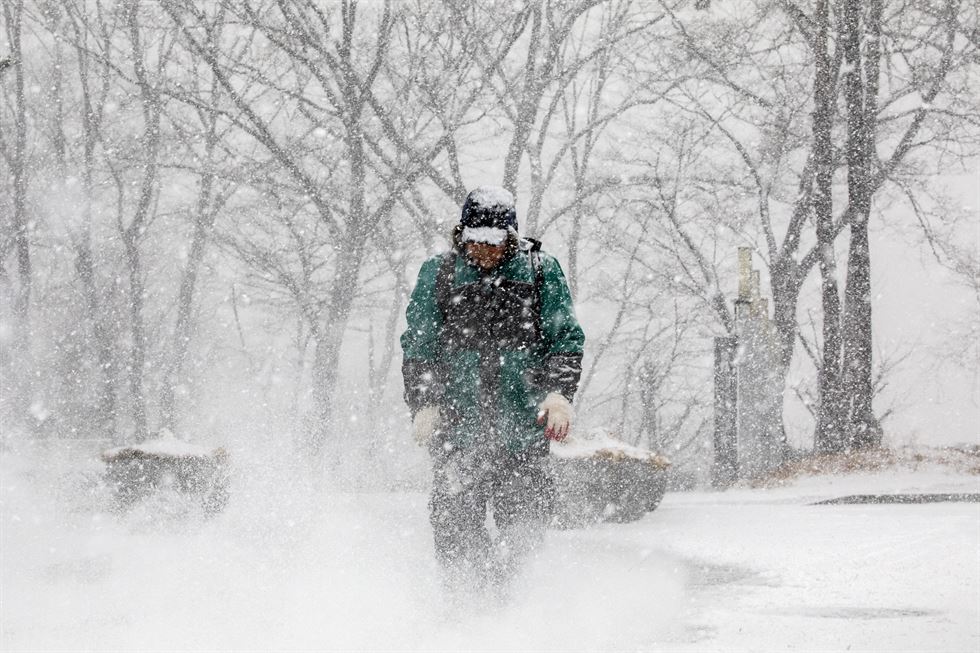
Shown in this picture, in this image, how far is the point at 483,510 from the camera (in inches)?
147

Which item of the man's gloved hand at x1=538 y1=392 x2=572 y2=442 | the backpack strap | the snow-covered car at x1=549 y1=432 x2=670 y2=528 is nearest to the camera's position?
the man's gloved hand at x1=538 y1=392 x2=572 y2=442

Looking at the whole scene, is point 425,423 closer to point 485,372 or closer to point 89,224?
point 485,372

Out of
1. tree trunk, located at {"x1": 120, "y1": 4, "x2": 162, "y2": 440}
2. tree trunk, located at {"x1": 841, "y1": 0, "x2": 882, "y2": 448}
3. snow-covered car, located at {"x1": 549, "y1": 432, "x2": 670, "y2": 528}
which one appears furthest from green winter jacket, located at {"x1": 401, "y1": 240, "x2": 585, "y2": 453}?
tree trunk, located at {"x1": 120, "y1": 4, "x2": 162, "y2": 440}

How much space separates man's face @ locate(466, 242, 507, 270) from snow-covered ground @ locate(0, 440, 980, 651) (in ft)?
4.01

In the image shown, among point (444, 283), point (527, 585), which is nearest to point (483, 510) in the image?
point (527, 585)

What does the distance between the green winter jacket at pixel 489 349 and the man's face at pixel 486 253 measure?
33mm

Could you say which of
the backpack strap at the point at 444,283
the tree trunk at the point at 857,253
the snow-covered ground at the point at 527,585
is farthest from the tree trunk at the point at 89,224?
the backpack strap at the point at 444,283

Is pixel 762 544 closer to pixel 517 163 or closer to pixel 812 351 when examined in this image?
pixel 517 163

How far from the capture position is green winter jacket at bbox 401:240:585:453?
12.0ft

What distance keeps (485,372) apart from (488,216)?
606 millimetres

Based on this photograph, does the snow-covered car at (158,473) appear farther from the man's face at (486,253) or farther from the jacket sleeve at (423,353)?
the man's face at (486,253)

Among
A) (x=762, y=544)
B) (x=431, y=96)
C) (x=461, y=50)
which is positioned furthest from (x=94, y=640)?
(x=461, y=50)

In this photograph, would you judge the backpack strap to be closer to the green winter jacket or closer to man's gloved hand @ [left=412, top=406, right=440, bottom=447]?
the green winter jacket

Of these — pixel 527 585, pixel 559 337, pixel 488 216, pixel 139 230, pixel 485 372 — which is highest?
pixel 139 230
